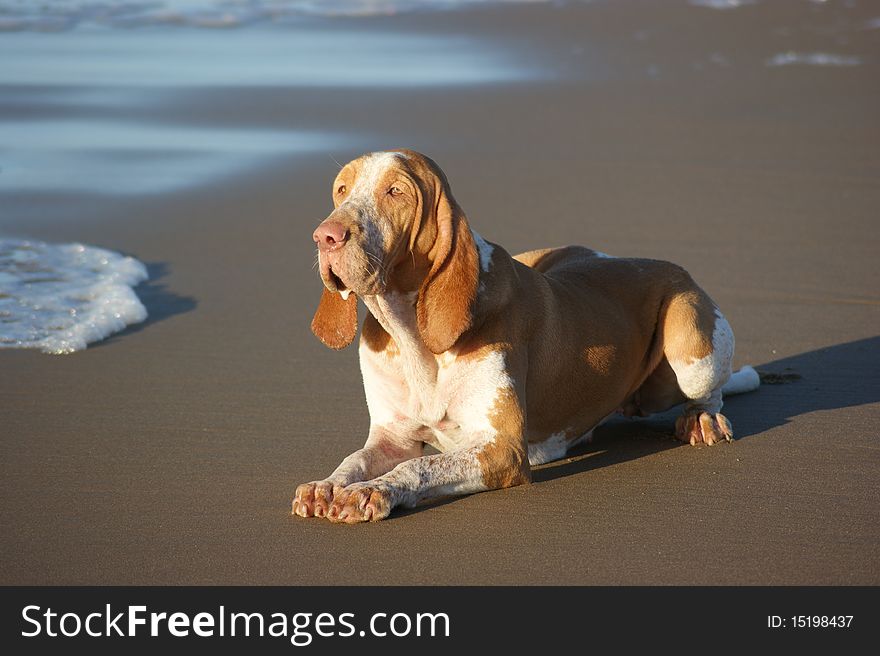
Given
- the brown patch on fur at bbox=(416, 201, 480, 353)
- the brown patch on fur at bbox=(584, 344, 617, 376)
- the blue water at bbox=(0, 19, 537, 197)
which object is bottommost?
the brown patch on fur at bbox=(584, 344, 617, 376)

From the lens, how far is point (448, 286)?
202 inches

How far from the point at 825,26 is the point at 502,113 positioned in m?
6.55

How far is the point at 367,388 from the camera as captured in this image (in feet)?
18.4

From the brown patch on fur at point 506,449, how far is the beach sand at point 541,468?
0.09 m

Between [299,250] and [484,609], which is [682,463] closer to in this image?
[484,609]

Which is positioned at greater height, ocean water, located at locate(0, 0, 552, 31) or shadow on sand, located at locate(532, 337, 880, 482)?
ocean water, located at locate(0, 0, 552, 31)

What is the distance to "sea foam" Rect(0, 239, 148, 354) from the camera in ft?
24.2

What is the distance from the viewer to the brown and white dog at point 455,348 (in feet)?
16.5

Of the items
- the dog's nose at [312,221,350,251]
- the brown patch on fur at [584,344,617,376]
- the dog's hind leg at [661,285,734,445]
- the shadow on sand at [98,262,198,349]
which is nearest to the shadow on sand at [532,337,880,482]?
the dog's hind leg at [661,285,734,445]

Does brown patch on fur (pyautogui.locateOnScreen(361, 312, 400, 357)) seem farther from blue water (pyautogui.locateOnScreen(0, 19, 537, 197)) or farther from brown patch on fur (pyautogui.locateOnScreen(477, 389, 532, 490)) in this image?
blue water (pyautogui.locateOnScreen(0, 19, 537, 197))

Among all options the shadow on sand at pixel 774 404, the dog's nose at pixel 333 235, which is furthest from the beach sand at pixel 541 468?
the dog's nose at pixel 333 235

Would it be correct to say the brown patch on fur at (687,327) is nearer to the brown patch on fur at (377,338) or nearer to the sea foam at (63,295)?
the brown patch on fur at (377,338)

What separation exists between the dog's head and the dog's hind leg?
4.92 feet

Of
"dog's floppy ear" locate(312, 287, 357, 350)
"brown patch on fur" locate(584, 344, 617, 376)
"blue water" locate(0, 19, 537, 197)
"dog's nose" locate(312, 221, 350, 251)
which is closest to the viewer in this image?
"dog's nose" locate(312, 221, 350, 251)
